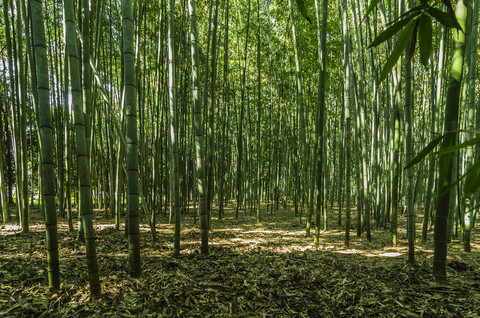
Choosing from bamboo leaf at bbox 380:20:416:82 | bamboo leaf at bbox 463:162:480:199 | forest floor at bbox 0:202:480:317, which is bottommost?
forest floor at bbox 0:202:480:317

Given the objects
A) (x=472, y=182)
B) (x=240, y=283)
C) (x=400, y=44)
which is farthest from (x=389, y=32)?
(x=240, y=283)

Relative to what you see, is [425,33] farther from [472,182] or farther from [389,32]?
[472,182]

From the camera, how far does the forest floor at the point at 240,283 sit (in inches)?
63.2

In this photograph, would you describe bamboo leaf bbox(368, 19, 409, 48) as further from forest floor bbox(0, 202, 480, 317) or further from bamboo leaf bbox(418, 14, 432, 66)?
forest floor bbox(0, 202, 480, 317)

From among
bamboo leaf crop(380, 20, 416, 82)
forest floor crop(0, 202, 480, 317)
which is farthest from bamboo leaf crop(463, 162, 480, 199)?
forest floor crop(0, 202, 480, 317)

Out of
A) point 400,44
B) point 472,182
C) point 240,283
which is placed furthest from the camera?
point 240,283

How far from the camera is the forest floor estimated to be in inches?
63.2

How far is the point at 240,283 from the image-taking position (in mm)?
2070

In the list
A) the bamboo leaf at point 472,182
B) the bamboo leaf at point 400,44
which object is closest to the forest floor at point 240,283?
the bamboo leaf at point 472,182

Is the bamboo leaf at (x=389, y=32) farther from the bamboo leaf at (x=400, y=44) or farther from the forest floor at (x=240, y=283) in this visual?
the forest floor at (x=240, y=283)

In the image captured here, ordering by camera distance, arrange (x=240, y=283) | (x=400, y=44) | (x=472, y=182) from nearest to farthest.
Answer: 1. (x=472, y=182)
2. (x=400, y=44)
3. (x=240, y=283)

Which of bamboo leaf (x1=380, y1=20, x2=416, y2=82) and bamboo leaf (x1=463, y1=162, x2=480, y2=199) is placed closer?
bamboo leaf (x1=463, y1=162, x2=480, y2=199)

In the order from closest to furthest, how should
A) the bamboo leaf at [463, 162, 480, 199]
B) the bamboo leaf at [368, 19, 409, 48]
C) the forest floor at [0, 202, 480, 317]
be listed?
1. the bamboo leaf at [463, 162, 480, 199]
2. the bamboo leaf at [368, 19, 409, 48]
3. the forest floor at [0, 202, 480, 317]

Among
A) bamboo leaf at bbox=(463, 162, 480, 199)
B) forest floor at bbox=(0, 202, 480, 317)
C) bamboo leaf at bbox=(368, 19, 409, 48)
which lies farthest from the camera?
forest floor at bbox=(0, 202, 480, 317)
